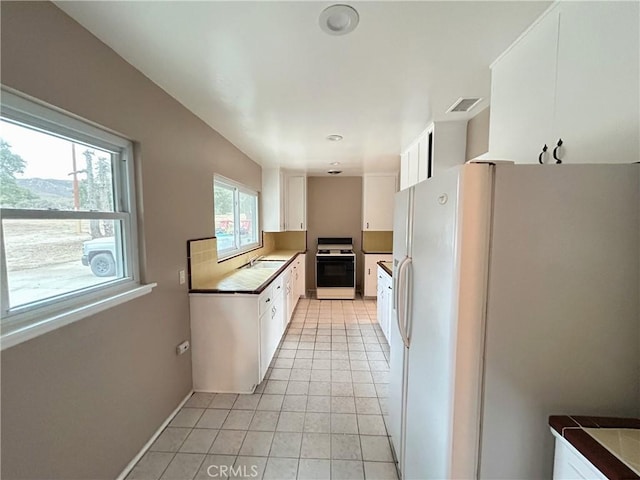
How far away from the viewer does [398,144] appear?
10.8 feet

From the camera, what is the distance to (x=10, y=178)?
113 centimetres

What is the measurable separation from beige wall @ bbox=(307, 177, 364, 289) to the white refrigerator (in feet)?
15.6

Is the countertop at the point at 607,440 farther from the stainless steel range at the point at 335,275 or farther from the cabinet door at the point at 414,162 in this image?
the stainless steel range at the point at 335,275

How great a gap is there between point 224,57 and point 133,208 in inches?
42.0

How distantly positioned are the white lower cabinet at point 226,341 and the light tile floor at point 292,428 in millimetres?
117

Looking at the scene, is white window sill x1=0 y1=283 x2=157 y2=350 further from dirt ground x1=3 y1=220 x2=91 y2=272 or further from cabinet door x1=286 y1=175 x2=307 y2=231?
cabinet door x1=286 y1=175 x2=307 y2=231

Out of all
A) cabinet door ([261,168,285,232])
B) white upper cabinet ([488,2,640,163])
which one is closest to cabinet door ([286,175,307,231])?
cabinet door ([261,168,285,232])

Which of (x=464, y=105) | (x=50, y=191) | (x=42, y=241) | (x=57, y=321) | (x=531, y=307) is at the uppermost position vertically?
(x=464, y=105)

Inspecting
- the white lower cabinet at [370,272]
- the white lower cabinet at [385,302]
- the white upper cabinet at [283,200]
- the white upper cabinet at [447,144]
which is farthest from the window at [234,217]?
the white upper cabinet at [447,144]

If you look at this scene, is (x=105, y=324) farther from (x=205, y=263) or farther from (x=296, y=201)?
(x=296, y=201)

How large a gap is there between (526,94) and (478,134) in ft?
3.16

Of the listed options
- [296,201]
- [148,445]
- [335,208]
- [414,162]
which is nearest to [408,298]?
[148,445]

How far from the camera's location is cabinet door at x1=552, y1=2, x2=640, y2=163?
3.05 ft

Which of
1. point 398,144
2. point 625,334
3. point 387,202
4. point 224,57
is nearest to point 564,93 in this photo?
point 625,334
